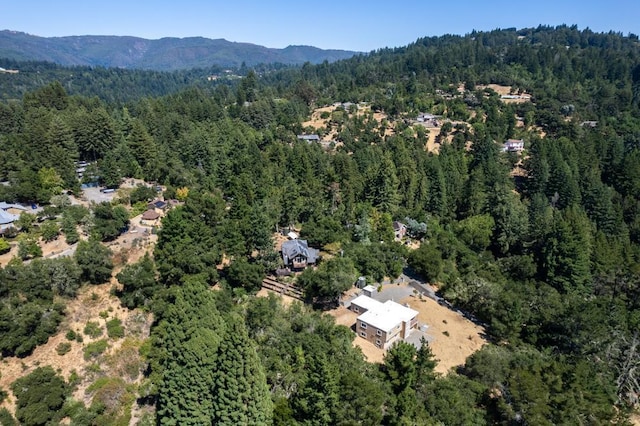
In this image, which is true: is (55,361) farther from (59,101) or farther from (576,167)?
(576,167)

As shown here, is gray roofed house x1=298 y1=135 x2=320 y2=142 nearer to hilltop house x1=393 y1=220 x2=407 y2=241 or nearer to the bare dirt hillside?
hilltop house x1=393 y1=220 x2=407 y2=241

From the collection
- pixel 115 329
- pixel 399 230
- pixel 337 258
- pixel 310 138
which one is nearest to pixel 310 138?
pixel 310 138

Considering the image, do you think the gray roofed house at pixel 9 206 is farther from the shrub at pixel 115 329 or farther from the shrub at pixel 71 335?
the shrub at pixel 115 329

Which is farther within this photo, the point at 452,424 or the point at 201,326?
the point at 201,326

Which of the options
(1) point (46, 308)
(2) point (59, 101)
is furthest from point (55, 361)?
(2) point (59, 101)

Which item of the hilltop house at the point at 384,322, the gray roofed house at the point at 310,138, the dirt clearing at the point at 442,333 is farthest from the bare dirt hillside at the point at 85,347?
the gray roofed house at the point at 310,138

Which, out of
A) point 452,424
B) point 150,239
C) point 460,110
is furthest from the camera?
point 460,110
